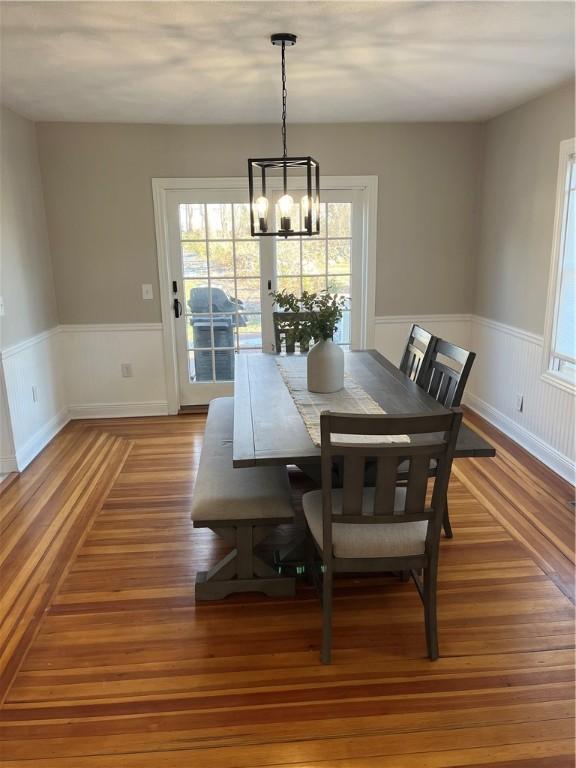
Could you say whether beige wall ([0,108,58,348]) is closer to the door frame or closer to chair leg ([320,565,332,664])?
the door frame

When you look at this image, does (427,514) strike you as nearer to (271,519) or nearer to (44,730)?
(271,519)

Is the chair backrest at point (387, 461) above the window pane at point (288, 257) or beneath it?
beneath

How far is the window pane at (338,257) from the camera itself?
15.2 feet

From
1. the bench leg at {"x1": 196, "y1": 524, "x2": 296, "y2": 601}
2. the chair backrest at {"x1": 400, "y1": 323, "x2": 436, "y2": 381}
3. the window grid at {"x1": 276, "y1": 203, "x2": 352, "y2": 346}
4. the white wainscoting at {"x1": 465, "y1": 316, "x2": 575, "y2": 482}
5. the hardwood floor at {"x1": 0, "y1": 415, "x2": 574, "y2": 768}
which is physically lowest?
the hardwood floor at {"x1": 0, "y1": 415, "x2": 574, "y2": 768}

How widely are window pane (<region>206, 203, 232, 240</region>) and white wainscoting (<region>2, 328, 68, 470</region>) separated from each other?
5.11 ft

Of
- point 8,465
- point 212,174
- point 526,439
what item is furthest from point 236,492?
point 212,174

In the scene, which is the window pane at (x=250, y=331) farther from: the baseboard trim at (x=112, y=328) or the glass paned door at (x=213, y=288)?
the baseboard trim at (x=112, y=328)

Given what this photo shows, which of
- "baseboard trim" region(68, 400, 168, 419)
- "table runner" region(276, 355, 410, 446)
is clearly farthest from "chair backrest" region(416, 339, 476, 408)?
"baseboard trim" region(68, 400, 168, 419)

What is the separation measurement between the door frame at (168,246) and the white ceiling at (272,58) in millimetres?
510

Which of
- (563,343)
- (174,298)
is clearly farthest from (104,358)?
(563,343)

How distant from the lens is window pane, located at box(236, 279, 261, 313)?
4.68 m

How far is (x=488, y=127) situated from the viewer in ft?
14.3

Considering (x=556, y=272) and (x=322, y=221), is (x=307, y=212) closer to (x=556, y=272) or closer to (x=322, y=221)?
(x=556, y=272)

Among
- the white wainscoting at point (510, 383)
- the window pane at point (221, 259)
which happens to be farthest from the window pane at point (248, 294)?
the white wainscoting at point (510, 383)
